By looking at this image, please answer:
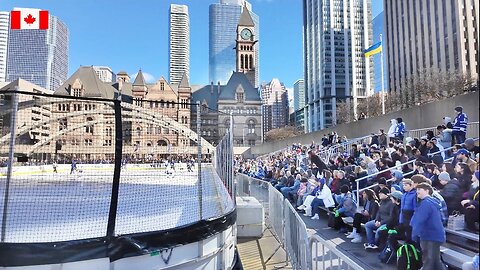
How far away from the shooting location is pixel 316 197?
11000 millimetres

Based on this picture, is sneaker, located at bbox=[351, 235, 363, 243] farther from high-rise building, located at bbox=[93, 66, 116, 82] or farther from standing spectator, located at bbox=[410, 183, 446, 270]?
high-rise building, located at bbox=[93, 66, 116, 82]

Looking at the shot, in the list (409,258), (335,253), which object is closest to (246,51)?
(409,258)

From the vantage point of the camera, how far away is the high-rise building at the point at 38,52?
1353 inches

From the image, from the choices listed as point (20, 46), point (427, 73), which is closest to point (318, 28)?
point (427, 73)

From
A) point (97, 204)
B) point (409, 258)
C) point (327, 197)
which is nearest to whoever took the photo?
point (409, 258)

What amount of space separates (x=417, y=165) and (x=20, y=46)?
3710cm

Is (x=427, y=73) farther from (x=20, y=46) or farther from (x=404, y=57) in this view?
(x=20, y=46)

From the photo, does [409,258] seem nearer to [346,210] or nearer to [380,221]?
[380,221]

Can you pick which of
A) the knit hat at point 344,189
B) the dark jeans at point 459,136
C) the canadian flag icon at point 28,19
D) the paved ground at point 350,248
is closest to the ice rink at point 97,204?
the paved ground at point 350,248

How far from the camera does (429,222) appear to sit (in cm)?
456

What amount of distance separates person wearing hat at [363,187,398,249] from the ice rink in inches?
116

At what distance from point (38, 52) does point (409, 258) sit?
41898mm

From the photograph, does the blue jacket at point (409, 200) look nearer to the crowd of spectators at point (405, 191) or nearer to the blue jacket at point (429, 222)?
the crowd of spectators at point (405, 191)

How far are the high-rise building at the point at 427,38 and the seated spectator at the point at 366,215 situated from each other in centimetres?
4727
